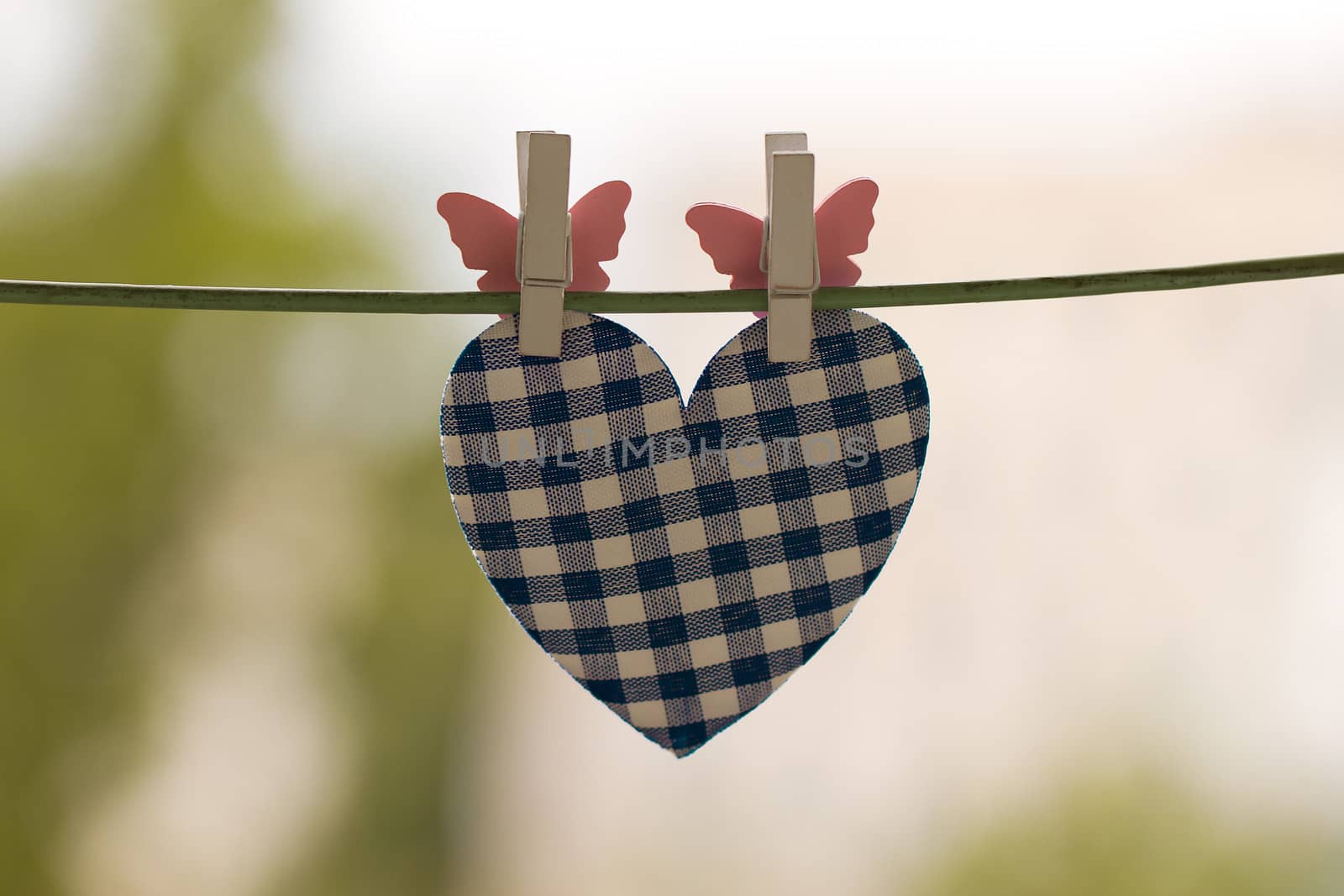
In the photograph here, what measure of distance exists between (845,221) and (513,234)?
0.16 meters

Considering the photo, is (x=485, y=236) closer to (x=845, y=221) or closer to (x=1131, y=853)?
(x=845, y=221)

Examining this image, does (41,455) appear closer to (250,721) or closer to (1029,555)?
(250,721)

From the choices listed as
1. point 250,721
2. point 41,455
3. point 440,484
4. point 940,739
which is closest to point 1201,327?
point 940,739

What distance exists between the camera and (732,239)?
20.2 inches

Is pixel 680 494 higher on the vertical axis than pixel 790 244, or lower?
lower

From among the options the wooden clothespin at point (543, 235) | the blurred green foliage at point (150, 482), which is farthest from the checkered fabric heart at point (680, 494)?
the blurred green foliage at point (150, 482)

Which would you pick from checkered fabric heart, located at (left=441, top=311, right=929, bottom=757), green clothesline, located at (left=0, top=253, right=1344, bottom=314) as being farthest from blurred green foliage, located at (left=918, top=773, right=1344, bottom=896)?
green clothesline, located at (left=0, top=253, right=1344, bottom=314)

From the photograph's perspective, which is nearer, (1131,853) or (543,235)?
(543,235)

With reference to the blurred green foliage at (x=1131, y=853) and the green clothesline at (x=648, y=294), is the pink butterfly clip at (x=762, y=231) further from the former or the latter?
the blurred green foliage at (x=1131, y=853)

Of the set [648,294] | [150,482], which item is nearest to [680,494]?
[648,294]

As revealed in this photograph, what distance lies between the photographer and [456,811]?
1.69 meters

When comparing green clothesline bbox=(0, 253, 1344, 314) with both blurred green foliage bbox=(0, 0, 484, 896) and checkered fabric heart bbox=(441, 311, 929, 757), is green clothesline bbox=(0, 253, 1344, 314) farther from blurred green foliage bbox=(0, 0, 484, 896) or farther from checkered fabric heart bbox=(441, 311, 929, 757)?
blurred green foliage bbox=(0, 0, 484, 896)

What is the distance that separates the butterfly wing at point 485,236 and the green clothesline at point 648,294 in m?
0.03

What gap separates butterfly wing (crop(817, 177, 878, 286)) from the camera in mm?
510
